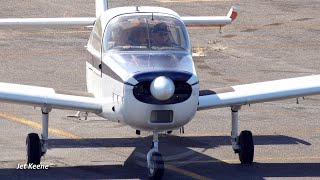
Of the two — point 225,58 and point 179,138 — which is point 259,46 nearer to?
point 225,58

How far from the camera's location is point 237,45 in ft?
101

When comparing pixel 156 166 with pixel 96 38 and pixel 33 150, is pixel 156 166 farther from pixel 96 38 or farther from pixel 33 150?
pixel 96 38

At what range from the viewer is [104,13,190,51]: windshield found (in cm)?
1698

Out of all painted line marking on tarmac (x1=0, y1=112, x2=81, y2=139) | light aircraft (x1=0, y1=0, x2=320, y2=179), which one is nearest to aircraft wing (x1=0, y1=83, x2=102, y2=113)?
light aircraft (x1=0, y1=0, x2=320, y2=179)

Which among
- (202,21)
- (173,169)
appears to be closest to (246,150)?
(173,169)

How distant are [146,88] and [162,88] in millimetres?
423

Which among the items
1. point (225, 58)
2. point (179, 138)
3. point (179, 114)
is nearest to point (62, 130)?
point (179, 138)

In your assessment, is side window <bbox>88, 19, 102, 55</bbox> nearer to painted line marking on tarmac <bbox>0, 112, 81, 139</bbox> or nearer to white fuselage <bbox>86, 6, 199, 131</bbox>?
white fuselage <bbox>86, 6, 199, 131</bbox>

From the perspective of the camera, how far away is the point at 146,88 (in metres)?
15.4

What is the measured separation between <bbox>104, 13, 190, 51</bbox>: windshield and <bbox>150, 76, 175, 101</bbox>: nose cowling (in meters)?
1.79

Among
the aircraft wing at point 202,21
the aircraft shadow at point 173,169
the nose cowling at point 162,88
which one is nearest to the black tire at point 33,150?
the aircraft shadow at point 173,169

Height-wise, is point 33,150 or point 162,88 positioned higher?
point 162,88

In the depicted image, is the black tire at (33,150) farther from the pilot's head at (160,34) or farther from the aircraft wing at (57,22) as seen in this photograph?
the aircraft wing at (57,22)

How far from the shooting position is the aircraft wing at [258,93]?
1702cm
